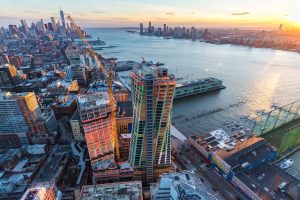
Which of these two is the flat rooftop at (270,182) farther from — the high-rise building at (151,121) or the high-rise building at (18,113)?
the high-rise building at (18,113)

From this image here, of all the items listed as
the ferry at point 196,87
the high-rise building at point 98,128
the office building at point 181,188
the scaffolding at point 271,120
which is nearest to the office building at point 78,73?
the ferry at point 196,87

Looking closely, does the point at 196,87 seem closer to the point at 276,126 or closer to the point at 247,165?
the point at 276,126

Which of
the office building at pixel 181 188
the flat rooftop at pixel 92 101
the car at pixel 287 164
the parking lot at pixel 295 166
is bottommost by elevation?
the parking lot at pixel 295 166

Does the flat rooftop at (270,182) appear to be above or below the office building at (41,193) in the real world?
below

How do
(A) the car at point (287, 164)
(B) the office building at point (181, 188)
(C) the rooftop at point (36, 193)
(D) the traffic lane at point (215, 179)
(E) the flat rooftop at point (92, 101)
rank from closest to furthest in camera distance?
(B) the office building at point (181, 188), (C) the rooftop at point (36, 193), (E) the flat rooftop at point (92, 101), (D) the traffic lane at point (215, 179), (A) the car at point (287, 164)

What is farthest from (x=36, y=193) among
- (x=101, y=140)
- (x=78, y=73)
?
(x=78, y=73)

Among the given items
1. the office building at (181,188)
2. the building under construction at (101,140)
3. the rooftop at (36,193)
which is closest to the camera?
the office building at (181,188)

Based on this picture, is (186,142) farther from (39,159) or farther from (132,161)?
(39,159)
